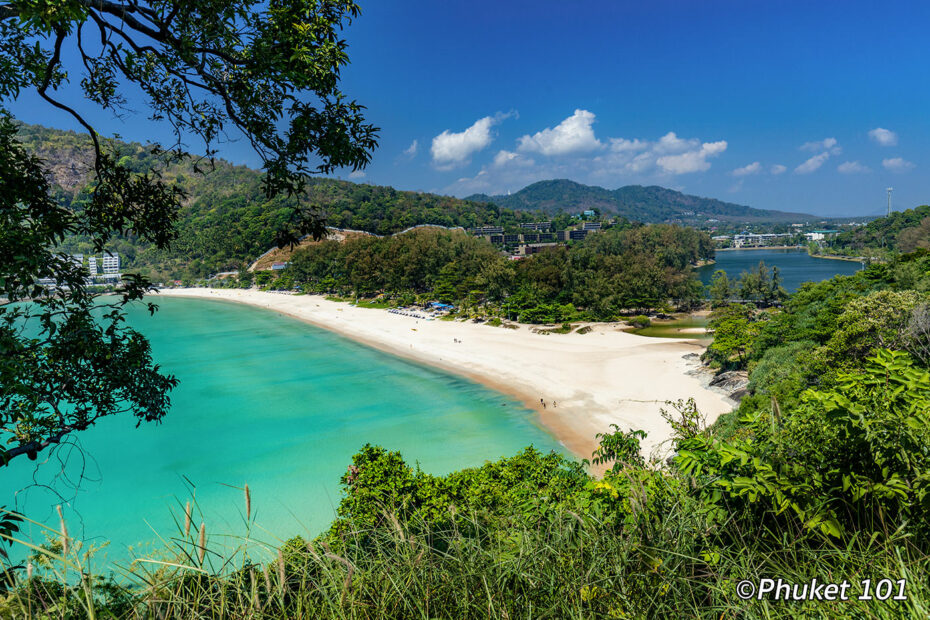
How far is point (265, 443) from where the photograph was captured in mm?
18219

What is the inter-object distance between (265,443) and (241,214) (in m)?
91.5

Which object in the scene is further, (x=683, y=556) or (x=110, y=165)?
(x=110, y=165)

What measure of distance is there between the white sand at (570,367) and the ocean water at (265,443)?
5.19 feet

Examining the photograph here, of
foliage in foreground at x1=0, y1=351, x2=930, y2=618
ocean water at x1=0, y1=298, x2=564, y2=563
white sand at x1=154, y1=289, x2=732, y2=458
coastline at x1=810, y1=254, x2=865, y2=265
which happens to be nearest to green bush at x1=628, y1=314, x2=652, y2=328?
white sand at x1=154, y1=289, x2=732, y2=458

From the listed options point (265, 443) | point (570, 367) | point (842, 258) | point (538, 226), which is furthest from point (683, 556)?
point (538, 226)

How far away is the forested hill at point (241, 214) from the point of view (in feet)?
285

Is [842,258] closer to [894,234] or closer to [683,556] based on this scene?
[894,234]

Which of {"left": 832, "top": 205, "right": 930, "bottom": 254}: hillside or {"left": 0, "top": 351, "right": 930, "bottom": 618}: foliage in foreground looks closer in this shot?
{"left": 0, "top": 351, "right": 930, "bottom": 618}: foliage in foreground

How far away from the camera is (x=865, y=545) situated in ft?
6.12

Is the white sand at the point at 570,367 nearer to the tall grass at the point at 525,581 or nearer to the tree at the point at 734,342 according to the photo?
the tree at the point at 734,342

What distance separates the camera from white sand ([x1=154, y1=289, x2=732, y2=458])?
1786 centimetres

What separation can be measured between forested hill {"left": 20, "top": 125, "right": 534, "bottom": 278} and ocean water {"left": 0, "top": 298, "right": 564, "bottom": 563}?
45.8m

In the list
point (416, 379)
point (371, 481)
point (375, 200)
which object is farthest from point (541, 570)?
point (375, 200)

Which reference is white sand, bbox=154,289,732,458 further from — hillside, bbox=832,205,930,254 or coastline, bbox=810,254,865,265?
coastline, bbox=810,254,865,265
